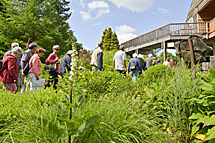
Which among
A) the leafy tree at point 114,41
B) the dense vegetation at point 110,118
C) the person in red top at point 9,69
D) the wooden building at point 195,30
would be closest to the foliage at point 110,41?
the leafy tree at point 114,41

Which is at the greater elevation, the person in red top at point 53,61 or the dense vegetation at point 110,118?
the person in red top at point 53,61

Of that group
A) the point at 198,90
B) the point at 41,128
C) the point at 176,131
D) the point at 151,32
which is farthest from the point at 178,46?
the point at 151,32

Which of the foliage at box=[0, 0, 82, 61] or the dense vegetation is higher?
the foliage at box=[0, 0, 82, 61]

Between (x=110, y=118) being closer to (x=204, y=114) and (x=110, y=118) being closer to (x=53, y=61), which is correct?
(x=204, y=114)

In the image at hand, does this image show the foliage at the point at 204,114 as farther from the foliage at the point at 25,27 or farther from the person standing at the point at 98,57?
the foliage at the point at 25,27

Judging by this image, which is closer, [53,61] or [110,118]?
[110,118]

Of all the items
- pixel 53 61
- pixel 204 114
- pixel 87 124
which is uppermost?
A: pixel 53 61

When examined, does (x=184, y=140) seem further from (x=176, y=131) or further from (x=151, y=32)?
(x=151, y=32)

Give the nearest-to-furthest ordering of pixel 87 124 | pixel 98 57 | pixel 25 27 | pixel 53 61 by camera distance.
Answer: pixel 87 124 < pixel 53 61 < pixel 98 57 < pixel 25 27

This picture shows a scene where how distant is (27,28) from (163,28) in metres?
15.3

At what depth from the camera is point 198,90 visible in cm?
287

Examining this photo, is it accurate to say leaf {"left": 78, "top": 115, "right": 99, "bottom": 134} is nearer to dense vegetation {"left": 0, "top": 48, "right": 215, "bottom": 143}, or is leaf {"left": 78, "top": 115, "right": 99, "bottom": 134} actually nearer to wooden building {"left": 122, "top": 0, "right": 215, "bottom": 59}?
dense vegetation {"left": 0, "top": 48, "right": 215, "bottom": 143}

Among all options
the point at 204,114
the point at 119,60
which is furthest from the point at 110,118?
the point at 119,60

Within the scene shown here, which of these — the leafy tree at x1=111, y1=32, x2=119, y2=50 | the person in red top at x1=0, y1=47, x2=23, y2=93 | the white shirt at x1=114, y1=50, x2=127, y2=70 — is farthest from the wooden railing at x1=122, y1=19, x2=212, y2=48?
the person in red top at x1=0, y1=47, x2=23, y2=93
